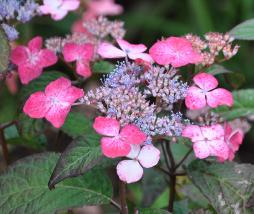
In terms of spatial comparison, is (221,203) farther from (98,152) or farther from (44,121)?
(44,121)

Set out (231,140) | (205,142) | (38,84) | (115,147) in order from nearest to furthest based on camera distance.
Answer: (115,147), (205,142), (231,140), (38,84)

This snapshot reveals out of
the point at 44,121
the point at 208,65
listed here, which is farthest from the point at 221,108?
the point at 44,121

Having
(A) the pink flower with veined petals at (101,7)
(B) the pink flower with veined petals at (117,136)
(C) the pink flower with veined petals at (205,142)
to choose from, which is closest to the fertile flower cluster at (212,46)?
(C) the pink flower with veined petals at (205,142)

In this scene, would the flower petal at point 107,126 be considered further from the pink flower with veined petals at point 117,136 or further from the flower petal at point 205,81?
the flower petal at point 205,81

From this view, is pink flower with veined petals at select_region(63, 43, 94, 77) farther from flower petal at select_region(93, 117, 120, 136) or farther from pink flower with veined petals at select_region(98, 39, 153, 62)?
flower petal at select_region(93, 117, 120, 136)

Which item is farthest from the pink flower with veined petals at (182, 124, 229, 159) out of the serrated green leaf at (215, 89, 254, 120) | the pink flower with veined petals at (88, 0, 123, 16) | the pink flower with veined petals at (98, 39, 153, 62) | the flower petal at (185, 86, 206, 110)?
the pink flower with veined petals at (88, 0, 123, 16)

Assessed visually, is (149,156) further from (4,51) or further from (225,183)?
(4,51)

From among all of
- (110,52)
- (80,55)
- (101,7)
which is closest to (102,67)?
(80,55)
